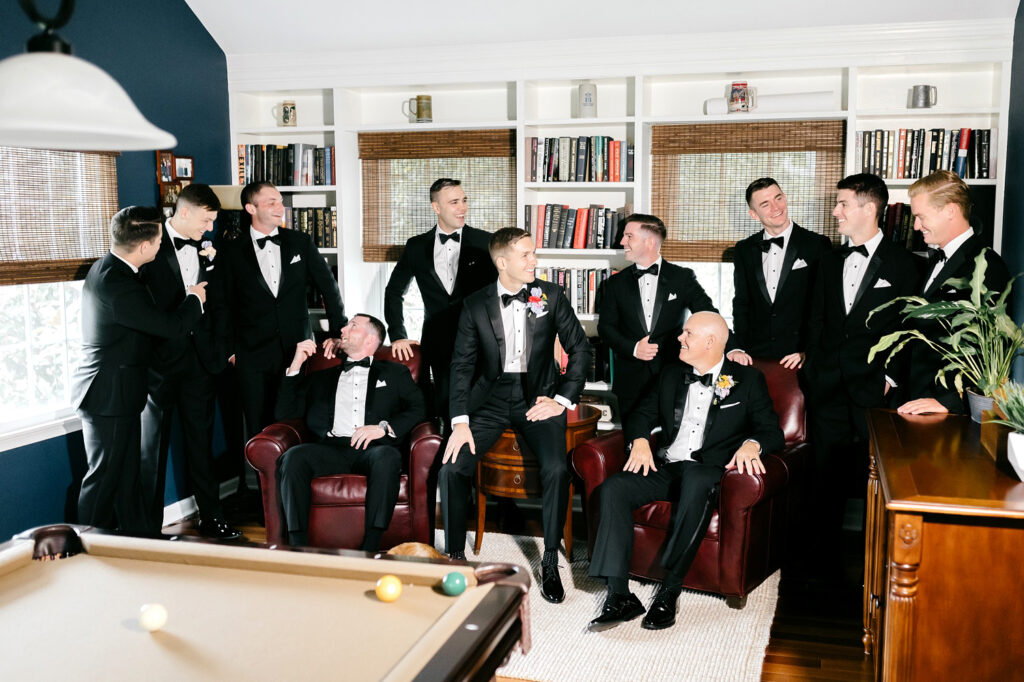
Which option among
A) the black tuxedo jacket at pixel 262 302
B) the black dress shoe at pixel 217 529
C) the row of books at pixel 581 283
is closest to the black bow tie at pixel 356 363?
the black tuxedo jacket at pixel 262 302

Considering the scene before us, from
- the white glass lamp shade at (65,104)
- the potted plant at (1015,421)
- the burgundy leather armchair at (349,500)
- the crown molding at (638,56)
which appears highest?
the crown molding at (638,56)

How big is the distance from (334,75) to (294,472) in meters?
2.62

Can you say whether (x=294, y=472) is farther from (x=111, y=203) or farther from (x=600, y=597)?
(x=111, y=203)

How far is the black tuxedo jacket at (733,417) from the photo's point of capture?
377 cm

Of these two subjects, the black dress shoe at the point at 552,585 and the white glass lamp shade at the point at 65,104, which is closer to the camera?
the white glass lamp shade at the point at 65,104

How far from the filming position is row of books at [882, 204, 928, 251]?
4.59 meters

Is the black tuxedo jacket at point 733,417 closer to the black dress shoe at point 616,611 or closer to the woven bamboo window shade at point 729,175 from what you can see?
the black dress shoe at point 616,611

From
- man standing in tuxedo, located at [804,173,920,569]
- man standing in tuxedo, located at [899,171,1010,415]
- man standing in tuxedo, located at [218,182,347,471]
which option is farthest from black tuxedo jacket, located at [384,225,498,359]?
man standing in tuxedo, located at [899,171,1010,415]

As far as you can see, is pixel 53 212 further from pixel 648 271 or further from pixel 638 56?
pixel 638 56

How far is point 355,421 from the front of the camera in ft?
13.8

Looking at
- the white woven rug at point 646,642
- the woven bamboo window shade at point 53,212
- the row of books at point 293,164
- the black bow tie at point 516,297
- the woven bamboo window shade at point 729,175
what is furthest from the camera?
the row of books at point 293,164

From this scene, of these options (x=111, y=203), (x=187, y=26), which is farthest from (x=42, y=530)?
(x=187, y=26)

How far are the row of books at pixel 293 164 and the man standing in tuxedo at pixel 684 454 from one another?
2668mm

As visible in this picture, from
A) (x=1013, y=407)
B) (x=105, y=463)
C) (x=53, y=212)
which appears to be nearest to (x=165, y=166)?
(x=53, y=212)
